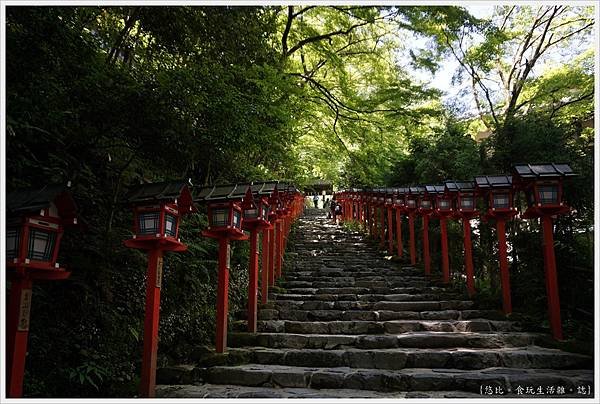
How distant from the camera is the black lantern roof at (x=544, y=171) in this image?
6746 mm

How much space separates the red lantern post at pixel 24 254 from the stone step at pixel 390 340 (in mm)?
3870

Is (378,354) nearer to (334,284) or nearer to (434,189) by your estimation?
(334,284)

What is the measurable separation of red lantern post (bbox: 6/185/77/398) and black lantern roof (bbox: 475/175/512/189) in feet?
23.4

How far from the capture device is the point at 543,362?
586 centimetres

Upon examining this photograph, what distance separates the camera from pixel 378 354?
6055mm

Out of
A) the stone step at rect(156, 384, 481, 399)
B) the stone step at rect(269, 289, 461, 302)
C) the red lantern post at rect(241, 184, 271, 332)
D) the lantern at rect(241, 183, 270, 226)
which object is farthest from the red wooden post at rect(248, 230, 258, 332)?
the stone step at rect(269, 289, 461, 302)

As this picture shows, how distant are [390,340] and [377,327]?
589 millimetres

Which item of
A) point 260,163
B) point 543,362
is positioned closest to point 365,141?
point 260,163

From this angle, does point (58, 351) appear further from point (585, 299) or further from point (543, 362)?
point (585, 299)

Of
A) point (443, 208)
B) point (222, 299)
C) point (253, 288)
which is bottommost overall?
point (222, 299)

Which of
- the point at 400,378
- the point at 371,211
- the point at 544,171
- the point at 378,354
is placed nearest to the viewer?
the point at 400,378

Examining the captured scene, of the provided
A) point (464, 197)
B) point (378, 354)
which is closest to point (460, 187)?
point (464, 197)

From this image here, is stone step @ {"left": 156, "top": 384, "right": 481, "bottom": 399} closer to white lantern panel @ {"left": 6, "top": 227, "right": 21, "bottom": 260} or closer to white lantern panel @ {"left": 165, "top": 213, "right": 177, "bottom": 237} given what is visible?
white lantern panel @ {"left": 165, "top": 213, "right": 177, "bottom": 237}

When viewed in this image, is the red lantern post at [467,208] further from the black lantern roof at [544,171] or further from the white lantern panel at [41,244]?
the white lantern panel at [41,244]
